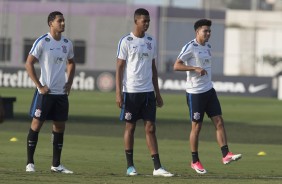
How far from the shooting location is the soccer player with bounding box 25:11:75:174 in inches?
595

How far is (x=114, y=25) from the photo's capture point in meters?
62.6

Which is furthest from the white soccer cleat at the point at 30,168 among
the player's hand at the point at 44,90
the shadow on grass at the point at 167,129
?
the shadow on grass at the point at 167,129

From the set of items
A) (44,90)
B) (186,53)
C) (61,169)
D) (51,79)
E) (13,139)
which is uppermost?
(186,53)

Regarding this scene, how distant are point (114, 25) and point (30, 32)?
15.5 feet

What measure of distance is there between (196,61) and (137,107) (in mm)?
1269

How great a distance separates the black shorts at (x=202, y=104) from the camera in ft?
52.4

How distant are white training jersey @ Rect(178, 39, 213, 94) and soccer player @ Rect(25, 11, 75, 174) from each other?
1.68m

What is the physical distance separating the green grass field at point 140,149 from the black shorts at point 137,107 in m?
0.77

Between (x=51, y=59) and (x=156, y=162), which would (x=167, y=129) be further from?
(x=51, y=59)

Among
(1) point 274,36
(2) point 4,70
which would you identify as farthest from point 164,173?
(1) point 274,36

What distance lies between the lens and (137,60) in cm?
1509

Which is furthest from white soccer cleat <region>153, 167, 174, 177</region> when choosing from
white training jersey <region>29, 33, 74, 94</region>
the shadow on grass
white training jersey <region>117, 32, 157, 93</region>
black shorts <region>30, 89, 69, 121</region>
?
the shadow on grass

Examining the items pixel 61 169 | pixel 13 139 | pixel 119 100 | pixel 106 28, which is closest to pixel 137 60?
pixel 119 100

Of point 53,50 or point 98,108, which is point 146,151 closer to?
point 53,50
